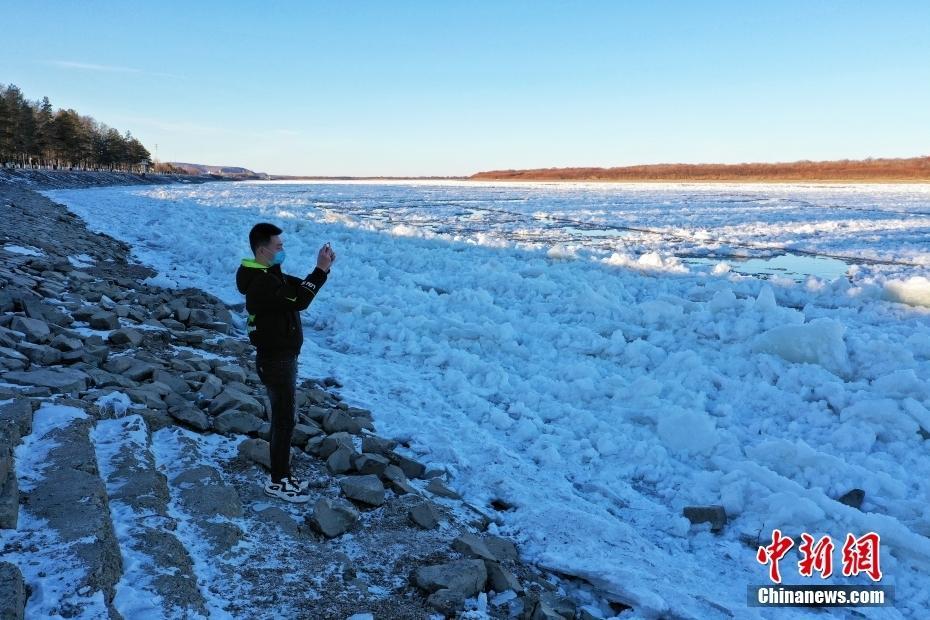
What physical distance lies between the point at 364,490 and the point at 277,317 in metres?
1.25

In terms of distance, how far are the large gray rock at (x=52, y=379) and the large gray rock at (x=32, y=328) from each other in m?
0.93

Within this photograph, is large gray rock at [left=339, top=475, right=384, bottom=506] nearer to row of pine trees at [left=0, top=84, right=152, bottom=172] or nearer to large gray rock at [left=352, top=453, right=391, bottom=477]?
large gray rock at [left=352, top=453, right=391, bottom=477]

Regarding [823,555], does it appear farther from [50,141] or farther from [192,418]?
[50,141]

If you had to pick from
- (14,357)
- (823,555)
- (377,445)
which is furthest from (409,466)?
(14,357)

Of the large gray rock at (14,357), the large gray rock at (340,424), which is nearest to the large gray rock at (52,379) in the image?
the large gray rock at (14,357)

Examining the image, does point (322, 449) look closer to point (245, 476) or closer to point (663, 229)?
point (245, 476)

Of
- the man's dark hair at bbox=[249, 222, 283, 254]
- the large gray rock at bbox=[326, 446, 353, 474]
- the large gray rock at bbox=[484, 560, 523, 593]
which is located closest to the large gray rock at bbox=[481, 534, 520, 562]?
the large gray rock at bbox=[484, 560, 523, 593]

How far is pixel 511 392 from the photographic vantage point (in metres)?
6.22

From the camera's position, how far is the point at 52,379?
14.3 ft

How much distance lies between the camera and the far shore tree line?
5676cm

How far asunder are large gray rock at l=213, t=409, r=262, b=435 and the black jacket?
3.76 feet

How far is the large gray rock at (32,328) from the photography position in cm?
529

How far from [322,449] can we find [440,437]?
3.47 ft

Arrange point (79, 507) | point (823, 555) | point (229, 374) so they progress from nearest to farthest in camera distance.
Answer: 1. point (79, 507)
2. point (823, 555)
3. point (229, 374)
